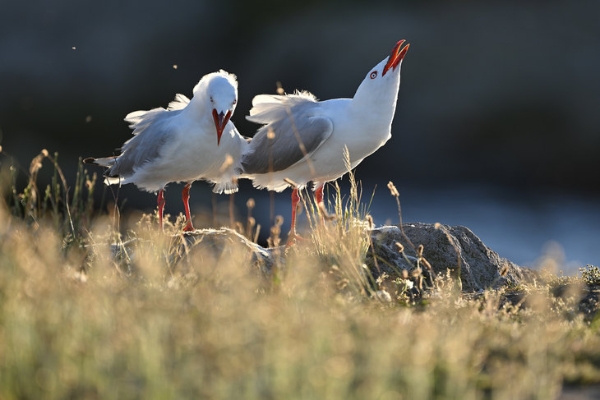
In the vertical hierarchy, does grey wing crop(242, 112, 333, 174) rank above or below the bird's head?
below

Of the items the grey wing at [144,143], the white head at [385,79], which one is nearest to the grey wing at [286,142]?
the white head at [385,79]

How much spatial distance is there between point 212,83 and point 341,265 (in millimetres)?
1955

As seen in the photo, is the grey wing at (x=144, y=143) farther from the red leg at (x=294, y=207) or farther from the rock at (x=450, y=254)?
the rock at (x=450, y=254)

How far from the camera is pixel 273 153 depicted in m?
7.74

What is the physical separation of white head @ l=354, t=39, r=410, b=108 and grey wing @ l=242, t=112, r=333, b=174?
44 centimetres

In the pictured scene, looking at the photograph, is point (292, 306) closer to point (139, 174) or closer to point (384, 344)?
point (384, 344)

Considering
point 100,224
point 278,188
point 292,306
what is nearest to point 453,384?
point 292,306

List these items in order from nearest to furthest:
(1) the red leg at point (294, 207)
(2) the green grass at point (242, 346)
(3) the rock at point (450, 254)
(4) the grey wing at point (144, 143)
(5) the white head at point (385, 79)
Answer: (2) the green grass at point (242, 346) < (3) the rock at point (450, 254) < (4) the grey wing at point (144, 143) < (5) the white head at point (385, 79) < (1) the red leg at point (294, 207)

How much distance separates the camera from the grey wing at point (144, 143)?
7.11m

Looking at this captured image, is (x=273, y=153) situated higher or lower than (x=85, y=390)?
higher

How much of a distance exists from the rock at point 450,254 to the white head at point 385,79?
3.82ft

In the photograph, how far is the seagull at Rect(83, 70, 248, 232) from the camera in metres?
6.68

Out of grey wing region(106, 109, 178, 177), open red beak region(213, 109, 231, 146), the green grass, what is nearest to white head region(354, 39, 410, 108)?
open red beak region(213, 109, 231, 146)

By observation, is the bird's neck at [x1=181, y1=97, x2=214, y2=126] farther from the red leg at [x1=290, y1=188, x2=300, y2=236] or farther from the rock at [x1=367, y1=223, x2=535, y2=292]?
the rock at [x1=367, y1=223, x2=535, y2=292]
